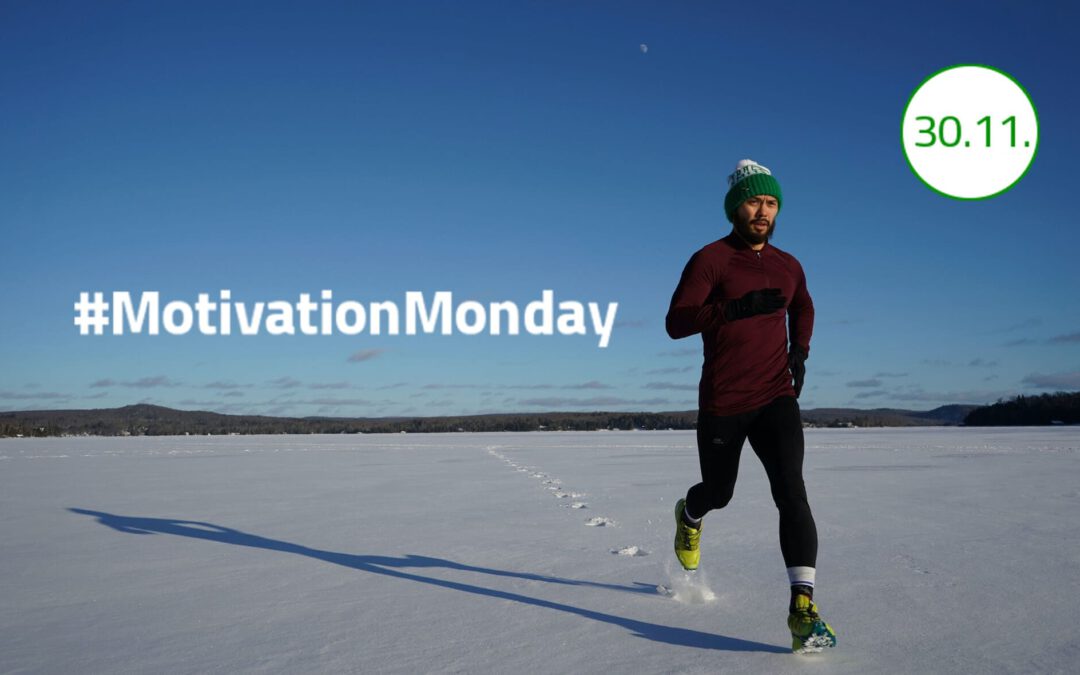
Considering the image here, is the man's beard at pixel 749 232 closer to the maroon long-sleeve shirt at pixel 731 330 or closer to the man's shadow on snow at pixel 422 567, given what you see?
the maroon long-sleeve shirt at pixel 731 330

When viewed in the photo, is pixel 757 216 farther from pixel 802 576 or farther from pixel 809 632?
pixel 809 632

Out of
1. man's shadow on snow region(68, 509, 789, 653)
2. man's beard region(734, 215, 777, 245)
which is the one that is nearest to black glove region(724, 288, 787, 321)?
man's beard region(734, 215, 777, 245)

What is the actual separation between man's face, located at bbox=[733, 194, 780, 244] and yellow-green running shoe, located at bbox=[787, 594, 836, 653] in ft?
5.08

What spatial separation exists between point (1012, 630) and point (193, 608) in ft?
10.7

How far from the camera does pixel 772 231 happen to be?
3621 millimetres

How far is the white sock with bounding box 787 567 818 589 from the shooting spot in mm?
2951

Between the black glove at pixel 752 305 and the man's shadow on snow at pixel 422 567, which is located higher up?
the black glove at pixel 752 305

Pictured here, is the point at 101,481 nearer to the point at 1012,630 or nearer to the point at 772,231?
the point at 772,231

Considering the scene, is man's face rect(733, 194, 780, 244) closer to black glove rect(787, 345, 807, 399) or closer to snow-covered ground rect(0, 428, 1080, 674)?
black glove rect(787, 345, 807, 399)

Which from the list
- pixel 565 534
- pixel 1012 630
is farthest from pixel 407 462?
pixel 1012 630

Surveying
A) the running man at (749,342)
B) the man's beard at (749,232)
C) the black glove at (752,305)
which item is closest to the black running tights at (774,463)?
the running man at (749,342)

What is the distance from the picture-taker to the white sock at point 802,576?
295cm

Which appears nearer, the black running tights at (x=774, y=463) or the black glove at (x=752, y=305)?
the black running tights at (x=774, y=463)

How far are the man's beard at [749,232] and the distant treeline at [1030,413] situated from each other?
41463 mm
